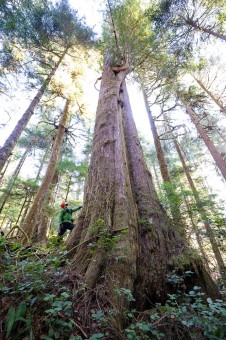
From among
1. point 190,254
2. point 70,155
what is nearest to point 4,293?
point 190,254

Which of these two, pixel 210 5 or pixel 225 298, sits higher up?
pixel 210 5

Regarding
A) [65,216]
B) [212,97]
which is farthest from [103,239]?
[212,97]

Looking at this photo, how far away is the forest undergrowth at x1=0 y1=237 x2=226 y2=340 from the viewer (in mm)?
1476

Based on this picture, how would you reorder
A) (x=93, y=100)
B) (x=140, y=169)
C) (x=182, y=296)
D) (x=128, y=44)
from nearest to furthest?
(x=182, y=296)
(x=140, y=169)
(x=128, y=44)
(x=93, y=100)

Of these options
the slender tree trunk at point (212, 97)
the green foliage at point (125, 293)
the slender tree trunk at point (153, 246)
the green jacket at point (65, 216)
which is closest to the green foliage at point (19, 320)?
the green foliage at point (125, 293)

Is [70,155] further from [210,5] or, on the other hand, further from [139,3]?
[210,5]

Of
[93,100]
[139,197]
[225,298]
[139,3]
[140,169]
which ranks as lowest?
[225,298]

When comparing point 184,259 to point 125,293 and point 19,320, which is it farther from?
point 19,320

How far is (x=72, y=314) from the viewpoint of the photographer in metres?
1.62

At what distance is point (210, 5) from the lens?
25.4 ft

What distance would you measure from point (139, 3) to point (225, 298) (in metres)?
11.3

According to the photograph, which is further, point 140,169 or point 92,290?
point 140,169

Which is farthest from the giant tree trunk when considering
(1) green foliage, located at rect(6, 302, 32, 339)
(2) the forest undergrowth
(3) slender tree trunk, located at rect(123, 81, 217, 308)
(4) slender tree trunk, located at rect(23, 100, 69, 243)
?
(4) slender tree trunk, located at rect(23, 100, 69, 243)

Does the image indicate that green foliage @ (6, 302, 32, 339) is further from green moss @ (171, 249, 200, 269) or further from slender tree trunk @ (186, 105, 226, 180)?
slender tree trunk @ (186, 105, 226, 180)
